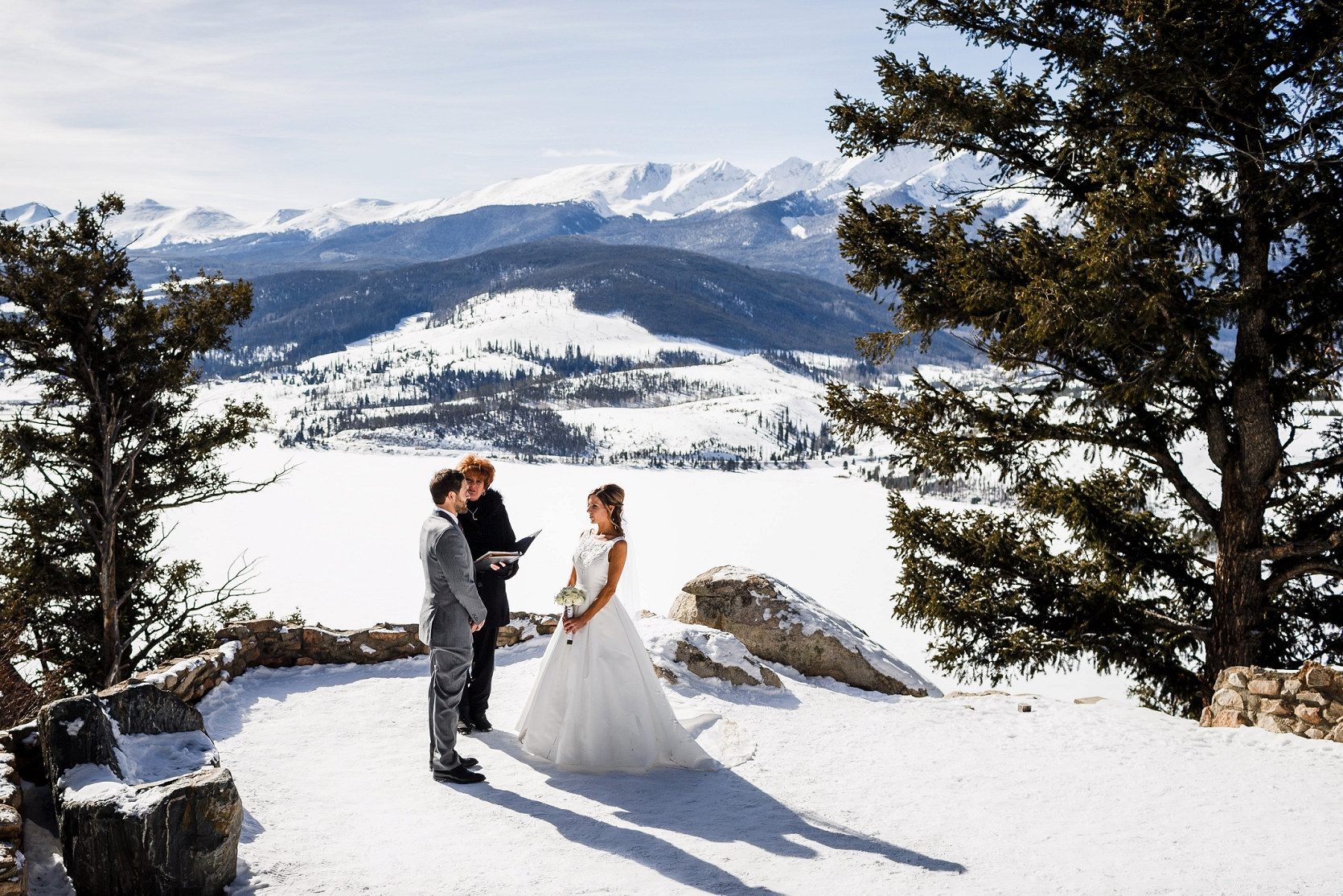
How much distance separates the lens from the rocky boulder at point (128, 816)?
14.9 feet

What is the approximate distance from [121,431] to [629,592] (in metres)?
13.4

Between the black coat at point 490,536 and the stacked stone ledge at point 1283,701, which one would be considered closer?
the black coat at point 490,536

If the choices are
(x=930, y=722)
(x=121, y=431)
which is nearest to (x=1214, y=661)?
(x=930, y=722)

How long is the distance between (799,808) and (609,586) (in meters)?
2.22

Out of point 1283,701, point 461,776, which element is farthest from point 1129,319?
point 461,776

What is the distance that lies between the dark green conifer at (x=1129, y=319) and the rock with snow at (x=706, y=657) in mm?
2513

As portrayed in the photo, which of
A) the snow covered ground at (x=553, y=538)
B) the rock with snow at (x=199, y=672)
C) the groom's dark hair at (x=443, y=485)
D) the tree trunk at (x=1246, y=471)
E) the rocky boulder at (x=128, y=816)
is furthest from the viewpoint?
the snow covered ground at (x=553, y=538)

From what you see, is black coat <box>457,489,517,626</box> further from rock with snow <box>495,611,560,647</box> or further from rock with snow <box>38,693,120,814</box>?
rock with snow <box>495,611,560,647</box>

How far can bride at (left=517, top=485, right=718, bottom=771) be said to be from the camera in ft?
22.9

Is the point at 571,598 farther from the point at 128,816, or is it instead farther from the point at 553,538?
the point at 553,538

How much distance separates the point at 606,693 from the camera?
23.1 ft

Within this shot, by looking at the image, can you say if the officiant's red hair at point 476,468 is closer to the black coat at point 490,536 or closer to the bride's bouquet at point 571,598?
the black coat at point 490,536

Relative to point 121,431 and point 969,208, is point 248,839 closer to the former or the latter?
point 969,208

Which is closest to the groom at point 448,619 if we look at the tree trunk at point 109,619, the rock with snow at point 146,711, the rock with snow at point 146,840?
the rock with snow at point 146,711
